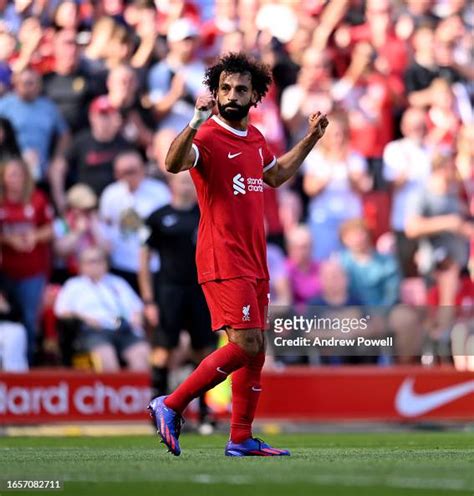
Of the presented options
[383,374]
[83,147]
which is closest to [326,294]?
[383,374]

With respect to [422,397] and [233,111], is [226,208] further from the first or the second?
[422,397]

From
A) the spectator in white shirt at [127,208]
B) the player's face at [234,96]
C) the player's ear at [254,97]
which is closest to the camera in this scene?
the player's face at [234,96]

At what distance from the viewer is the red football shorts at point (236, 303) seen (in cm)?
864

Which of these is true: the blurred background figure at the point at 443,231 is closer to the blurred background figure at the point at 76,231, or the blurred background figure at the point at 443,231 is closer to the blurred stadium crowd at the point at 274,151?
the blurred stadium crowd at the point at 274,151

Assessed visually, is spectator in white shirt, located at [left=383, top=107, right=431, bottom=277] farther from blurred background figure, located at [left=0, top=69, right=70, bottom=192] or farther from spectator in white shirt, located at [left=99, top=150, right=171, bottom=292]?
blurred background figure, located at [left=0, top=69, right=70, bottom=192]

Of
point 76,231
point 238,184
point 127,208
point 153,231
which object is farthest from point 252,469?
point 127,208

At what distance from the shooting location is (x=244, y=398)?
29.0 ft

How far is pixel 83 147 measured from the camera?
614 inches

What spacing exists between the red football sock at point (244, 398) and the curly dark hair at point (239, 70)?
5.96ft

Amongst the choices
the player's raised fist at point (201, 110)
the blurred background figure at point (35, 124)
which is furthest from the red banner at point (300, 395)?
the player's raised fist at point (201, 110)

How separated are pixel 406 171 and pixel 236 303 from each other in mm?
8313

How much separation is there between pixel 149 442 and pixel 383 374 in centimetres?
402

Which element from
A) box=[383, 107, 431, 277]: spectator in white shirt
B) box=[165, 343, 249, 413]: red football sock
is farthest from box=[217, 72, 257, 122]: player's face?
box=[383, 107, 431, 277]: spectator in white shirt

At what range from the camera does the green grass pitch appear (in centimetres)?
656
